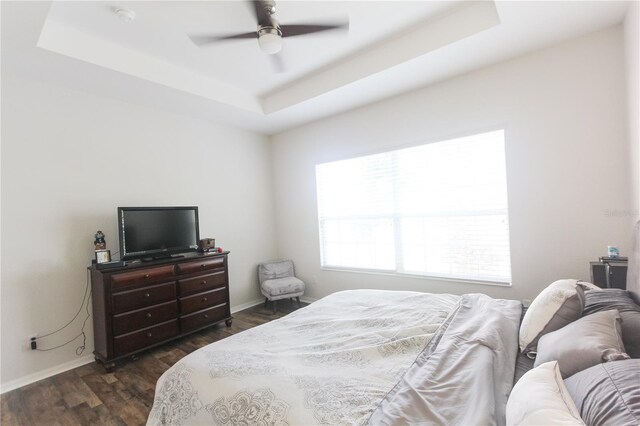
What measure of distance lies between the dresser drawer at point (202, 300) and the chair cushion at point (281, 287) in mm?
599

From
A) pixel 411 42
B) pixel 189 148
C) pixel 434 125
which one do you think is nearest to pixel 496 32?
pixel 411 42

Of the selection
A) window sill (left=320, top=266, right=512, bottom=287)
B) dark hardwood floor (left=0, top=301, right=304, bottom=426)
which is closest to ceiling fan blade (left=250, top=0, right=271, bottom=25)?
dark hardwood floor (left=0, top=301, right=304, bottom=426)

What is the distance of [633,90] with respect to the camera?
206 cm

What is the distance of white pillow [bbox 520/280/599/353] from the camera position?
4.64ft

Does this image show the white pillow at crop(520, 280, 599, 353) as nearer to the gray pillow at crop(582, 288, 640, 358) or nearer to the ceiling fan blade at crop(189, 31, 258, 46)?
the gray pillow at crop(582, 288, 640, 358)

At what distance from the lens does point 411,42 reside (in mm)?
2602

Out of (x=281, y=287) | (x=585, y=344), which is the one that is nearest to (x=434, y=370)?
(x=585, y=344)

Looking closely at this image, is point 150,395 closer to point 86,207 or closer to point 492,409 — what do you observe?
point 86,207

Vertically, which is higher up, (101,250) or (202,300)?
(101,250)

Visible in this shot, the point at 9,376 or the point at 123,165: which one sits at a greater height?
the point at 123,165

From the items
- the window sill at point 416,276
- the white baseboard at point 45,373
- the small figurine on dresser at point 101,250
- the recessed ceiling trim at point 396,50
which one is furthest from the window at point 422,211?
the white baseboard at point 45,373

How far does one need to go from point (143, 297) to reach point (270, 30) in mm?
2701

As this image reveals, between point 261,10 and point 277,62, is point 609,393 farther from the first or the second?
point 277,62

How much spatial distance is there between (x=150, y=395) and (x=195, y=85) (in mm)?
2954
